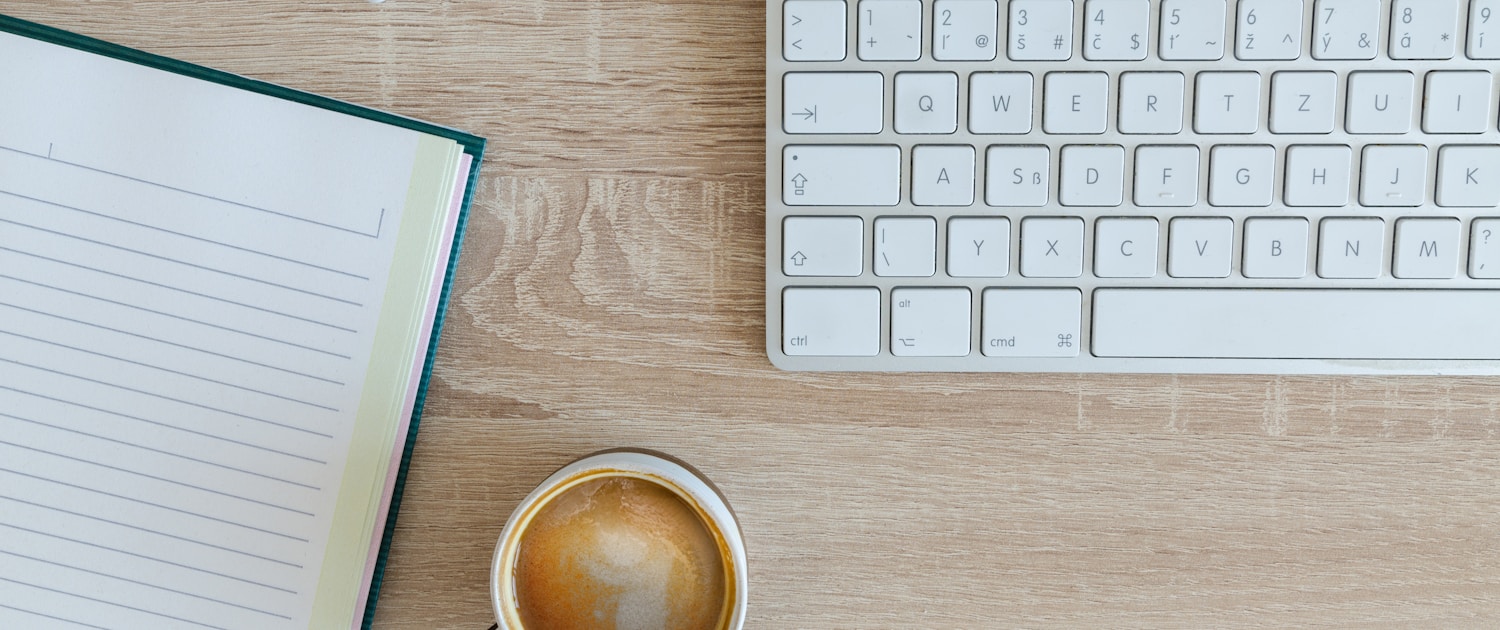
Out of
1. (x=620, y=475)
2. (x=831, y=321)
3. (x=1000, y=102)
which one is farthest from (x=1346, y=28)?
(x=620, y=475)

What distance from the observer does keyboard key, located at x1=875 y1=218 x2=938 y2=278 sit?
418 millimetres

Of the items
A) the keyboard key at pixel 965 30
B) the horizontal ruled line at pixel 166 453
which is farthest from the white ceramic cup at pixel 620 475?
the keyboard key at pixel 965 30

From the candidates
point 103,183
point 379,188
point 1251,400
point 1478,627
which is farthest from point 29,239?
point 1478,627

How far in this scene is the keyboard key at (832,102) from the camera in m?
0.41

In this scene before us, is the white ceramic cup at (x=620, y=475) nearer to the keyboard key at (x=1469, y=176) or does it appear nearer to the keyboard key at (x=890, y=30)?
the keyboard key at (x=890, y=30)

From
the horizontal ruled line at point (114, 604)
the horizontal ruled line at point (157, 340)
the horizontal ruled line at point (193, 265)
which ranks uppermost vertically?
the horizontal ruled line at point (193, 265)

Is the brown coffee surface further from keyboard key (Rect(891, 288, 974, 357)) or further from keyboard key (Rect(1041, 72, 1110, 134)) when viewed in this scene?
keyboard key (Rect(1041, 72, 1110, 134))

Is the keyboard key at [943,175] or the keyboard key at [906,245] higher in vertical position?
the keyboard key at [943,175]

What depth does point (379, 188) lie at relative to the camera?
432 millimetres

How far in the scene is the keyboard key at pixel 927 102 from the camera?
1.34 ft

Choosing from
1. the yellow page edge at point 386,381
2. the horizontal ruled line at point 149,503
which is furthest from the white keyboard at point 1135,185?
the horizontal ruled line at point 149,503

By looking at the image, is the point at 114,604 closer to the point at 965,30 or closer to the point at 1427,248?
the point at 965,30

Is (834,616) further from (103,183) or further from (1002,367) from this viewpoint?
(103,183)

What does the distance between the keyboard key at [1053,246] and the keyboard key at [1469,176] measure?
0.53ft
